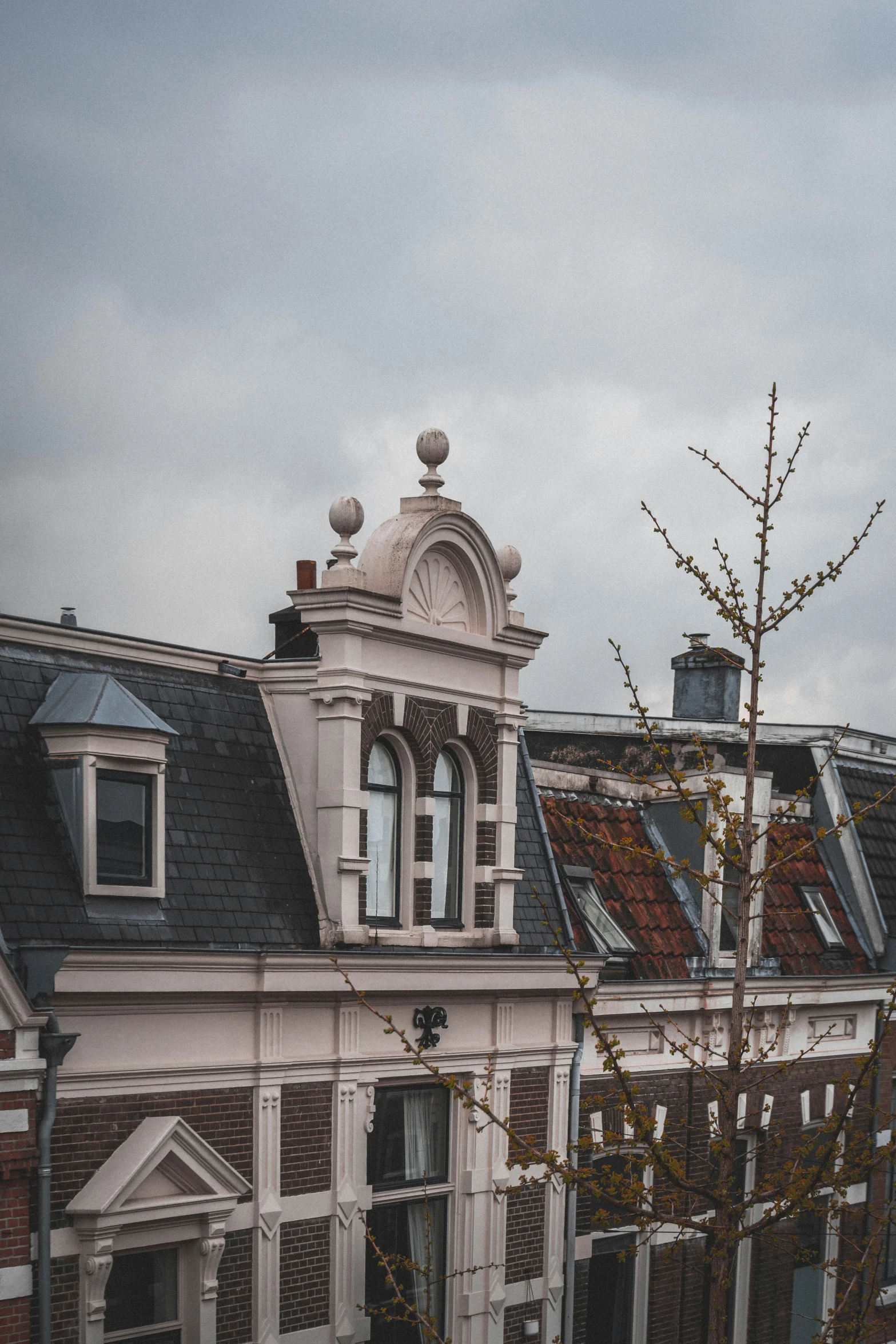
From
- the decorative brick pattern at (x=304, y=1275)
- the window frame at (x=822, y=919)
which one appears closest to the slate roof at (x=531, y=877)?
the decorative brick pattern at (x=304, y=1275)

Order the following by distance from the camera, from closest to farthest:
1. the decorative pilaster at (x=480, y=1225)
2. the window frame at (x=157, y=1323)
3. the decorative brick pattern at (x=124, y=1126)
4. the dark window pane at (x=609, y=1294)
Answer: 1. the decorative brick pattern at (x=124, y=1126)
2. the window frame at (x=157, y=1323)
3. the decorative pilaster at (x=480, y=1225)
4. the dark window pane at (x=609, y=1294)

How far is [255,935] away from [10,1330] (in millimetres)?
3677

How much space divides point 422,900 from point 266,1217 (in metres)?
3.33

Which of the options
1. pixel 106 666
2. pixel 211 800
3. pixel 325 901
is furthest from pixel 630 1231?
pixel 106 666

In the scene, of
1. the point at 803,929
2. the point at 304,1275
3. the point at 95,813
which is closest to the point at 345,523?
the point at 95,813

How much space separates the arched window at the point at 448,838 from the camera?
17.1m

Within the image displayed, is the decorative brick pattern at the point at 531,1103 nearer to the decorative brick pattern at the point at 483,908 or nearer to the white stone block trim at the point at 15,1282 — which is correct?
the decorative brick pattern at the point at 483,908

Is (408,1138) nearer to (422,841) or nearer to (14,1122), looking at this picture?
(422,841)

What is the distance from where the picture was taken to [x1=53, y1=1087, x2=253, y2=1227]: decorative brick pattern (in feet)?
42.6

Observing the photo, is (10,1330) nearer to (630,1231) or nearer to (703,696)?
(630,1231)

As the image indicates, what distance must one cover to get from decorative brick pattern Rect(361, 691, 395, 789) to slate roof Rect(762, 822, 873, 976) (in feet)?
21.4

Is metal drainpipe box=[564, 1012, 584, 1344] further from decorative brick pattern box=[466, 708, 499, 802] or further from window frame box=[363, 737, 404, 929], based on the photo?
window frame box=[363, 737, 404, 929]

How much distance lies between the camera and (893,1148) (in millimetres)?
11211

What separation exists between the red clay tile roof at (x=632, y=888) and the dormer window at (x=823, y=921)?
8.56ft
